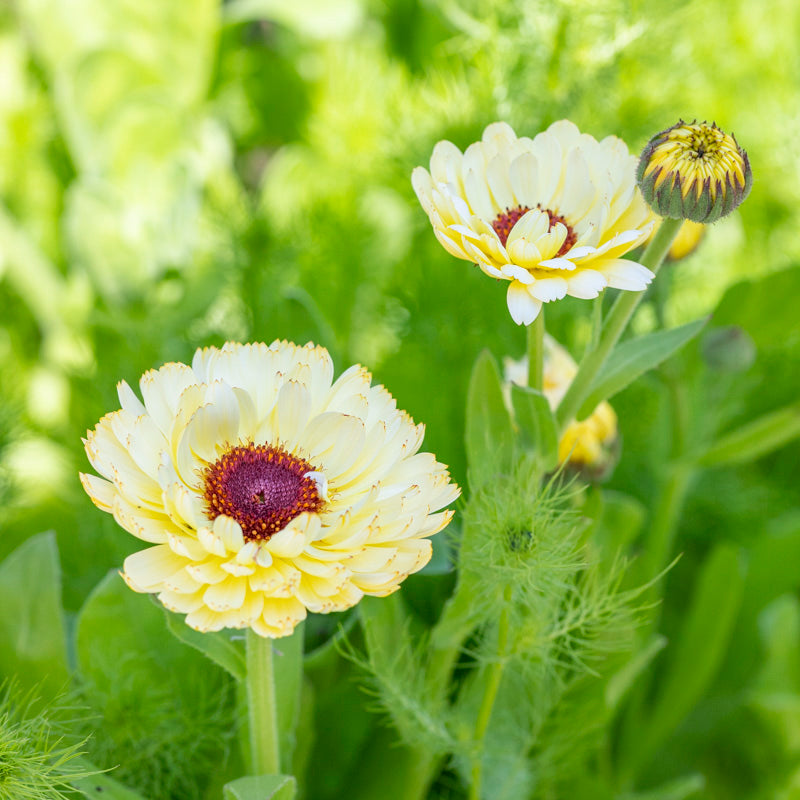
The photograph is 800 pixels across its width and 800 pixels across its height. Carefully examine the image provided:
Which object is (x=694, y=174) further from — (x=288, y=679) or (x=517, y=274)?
(x=288, y=679)

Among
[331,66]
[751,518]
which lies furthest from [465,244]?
[331,66]

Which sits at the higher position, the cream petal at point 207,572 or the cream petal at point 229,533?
the cream petal at point 229,533

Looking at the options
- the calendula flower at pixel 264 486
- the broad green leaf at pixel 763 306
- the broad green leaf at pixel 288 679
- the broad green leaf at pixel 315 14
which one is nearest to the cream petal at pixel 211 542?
the calendula flower at pixel 264 486

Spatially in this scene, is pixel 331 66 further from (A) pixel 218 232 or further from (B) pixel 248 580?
(B) pixel 248 580

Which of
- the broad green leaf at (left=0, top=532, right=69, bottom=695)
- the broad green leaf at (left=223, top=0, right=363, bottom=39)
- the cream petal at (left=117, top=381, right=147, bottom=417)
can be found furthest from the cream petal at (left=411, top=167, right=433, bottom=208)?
the broad green leaf at (left=223, top=0, right=363, bottom=39)

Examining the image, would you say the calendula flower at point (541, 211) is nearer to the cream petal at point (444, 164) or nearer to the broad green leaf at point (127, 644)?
the cream petal at point (444, 164)

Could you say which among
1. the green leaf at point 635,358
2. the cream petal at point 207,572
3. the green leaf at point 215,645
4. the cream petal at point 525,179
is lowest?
the green leaf at point 215,645
